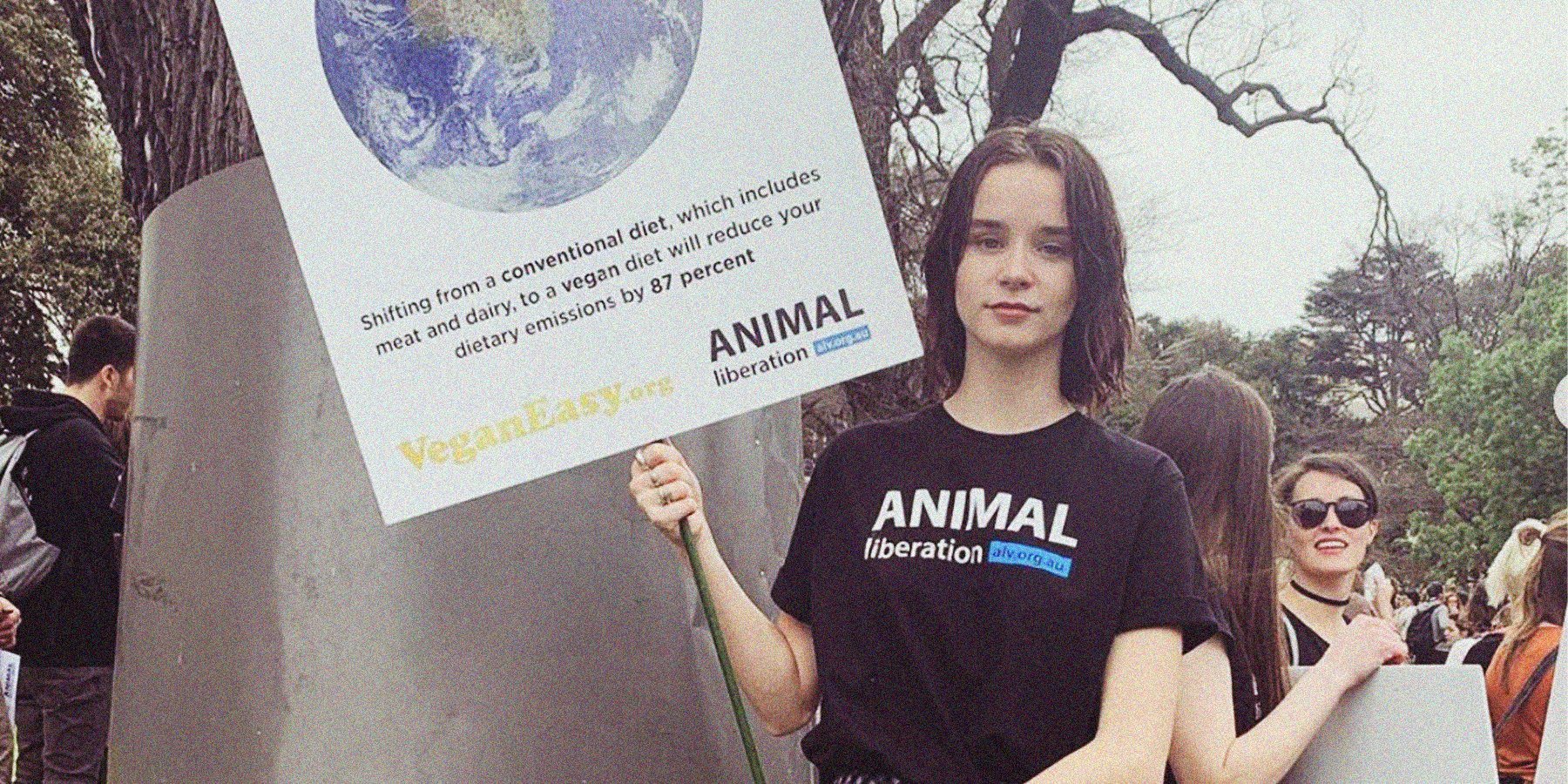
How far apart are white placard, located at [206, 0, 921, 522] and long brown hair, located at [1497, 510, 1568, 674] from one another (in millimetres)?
3092

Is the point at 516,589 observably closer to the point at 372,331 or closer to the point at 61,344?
the point at 372,331

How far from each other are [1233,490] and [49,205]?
23.0 metres

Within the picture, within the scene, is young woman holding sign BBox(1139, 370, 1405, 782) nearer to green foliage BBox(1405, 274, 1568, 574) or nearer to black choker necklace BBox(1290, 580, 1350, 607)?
black choker necklace BBox(1290, 580, 1350, 607)

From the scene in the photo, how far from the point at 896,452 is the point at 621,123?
48cm

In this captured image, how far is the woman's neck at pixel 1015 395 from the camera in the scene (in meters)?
2.00

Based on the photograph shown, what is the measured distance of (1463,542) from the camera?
42.5m

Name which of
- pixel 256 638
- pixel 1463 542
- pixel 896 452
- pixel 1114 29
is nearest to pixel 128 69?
pixel 256 638

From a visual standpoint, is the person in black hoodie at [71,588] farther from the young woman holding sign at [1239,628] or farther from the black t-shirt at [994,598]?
the black t-shirt at [994,598]

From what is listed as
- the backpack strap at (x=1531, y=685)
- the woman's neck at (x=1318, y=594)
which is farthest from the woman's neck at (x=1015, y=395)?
the backpack strap at (x=1531, y=685)

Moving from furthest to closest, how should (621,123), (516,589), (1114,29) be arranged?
1. (1114,29)
2. (516,589)
3. (621,123)

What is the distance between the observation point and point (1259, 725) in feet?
6.90

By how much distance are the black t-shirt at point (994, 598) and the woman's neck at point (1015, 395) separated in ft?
0.09

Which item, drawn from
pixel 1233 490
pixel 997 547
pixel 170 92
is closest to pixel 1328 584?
pixel 1233 490

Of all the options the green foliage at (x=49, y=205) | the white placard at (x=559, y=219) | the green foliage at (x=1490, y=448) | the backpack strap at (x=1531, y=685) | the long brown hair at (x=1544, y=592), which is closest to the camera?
the white placard at (x=559, y=219)
